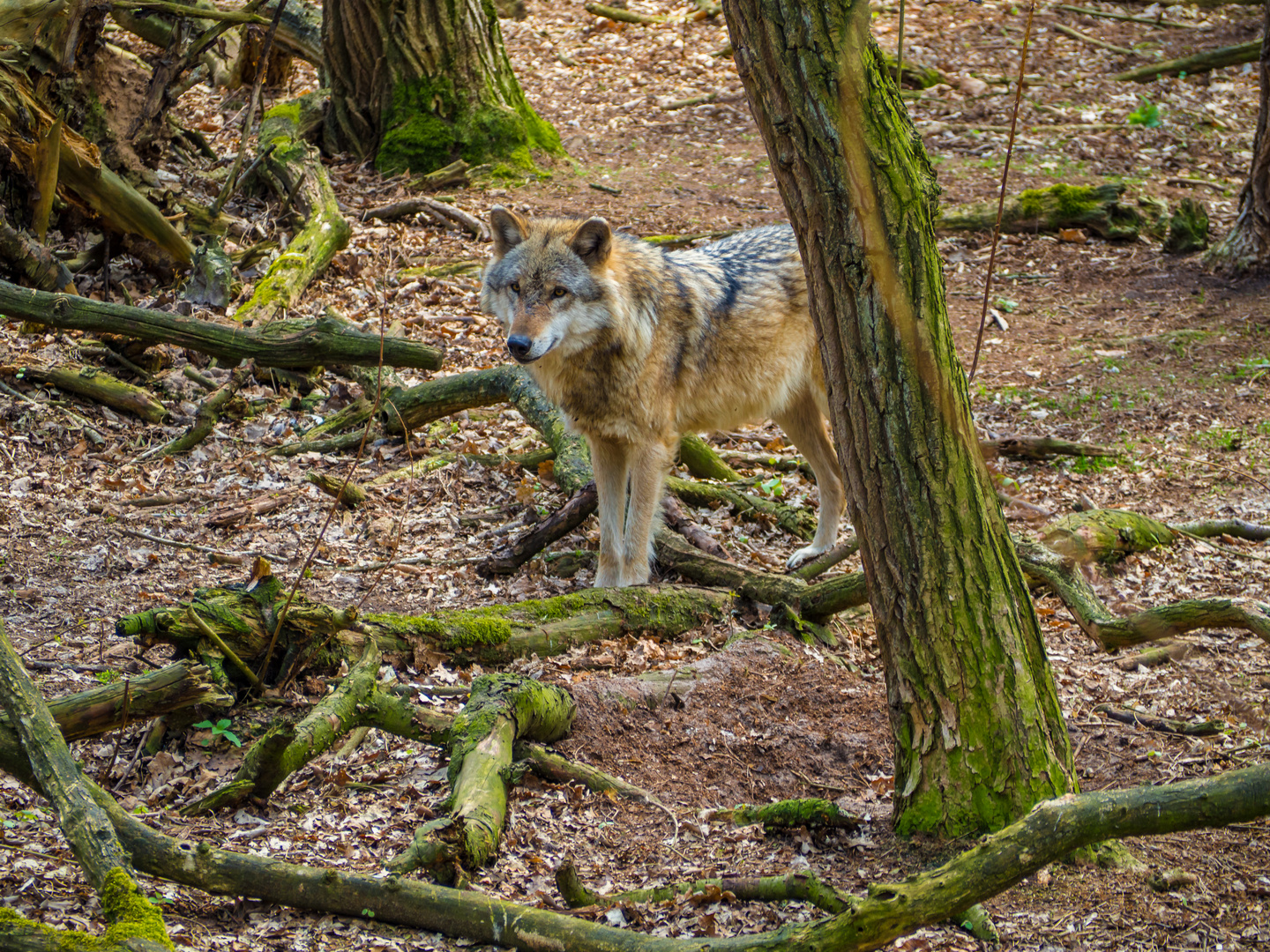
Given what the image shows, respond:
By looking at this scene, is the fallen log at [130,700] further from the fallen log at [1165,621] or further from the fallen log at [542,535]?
the fallen log at [1165,621]

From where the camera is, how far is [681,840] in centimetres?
350

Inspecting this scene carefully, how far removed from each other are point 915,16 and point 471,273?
9921 mm

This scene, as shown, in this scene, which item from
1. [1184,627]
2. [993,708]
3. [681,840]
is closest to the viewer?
[993,708]

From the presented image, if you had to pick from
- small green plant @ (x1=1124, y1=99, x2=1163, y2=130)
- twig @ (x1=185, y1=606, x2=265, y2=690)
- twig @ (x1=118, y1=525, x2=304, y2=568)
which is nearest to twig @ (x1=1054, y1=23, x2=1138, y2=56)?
small green plant @ (x1=1124, y1=99, x2=1163, y2=130)

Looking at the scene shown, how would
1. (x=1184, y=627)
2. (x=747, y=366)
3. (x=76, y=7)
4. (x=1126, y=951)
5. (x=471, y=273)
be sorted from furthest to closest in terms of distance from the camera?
1. (x=471, y=273)
2. (x=76, y=7)
3. (x=747, y=366)
4. (x=1184, y=627)
5. (x=1126, y=951)

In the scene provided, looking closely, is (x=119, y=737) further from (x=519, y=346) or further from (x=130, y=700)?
(x=519, y=346)

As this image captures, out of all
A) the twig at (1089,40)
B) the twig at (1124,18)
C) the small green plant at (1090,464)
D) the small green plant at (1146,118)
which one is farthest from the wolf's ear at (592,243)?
the twig at (1124,18)

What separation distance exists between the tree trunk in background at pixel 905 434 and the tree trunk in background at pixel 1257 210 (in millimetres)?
7234

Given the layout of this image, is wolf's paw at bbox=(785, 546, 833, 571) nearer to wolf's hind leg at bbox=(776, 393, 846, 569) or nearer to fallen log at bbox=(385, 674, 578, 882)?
wolf's hind leg at bbox=(776, 393, 846, 569)

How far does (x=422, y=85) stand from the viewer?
36.4 ft

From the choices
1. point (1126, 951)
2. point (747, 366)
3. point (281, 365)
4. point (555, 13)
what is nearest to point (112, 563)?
point (281, 365)

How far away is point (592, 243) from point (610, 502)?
4.99 ft

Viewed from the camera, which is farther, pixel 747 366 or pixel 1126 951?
pixel 747 366

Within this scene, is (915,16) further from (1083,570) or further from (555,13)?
(1083,570)
